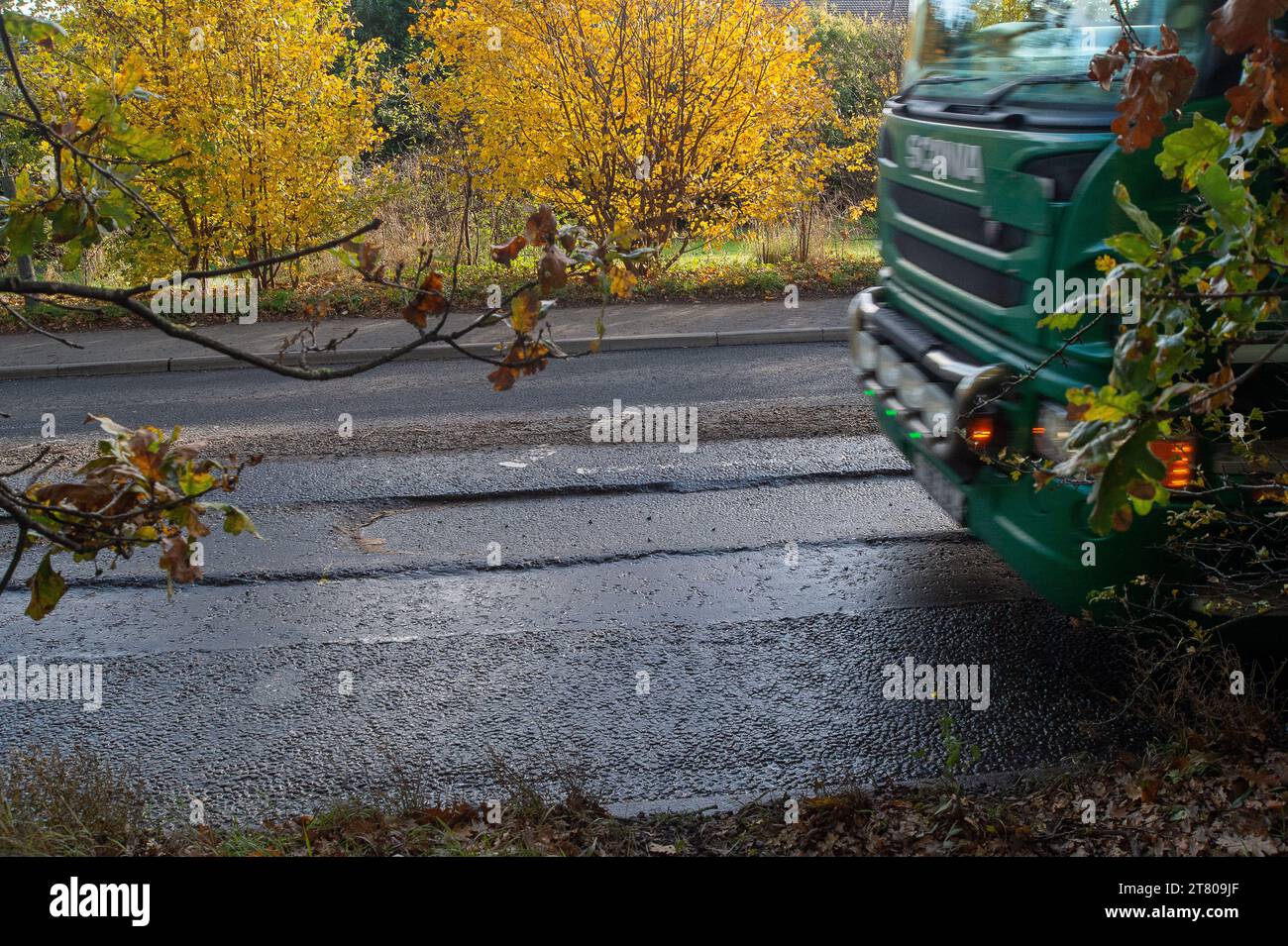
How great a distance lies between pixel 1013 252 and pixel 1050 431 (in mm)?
735

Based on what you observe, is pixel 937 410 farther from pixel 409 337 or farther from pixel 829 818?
pixel 409 337

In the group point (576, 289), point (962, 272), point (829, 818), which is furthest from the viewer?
point (576, 289)

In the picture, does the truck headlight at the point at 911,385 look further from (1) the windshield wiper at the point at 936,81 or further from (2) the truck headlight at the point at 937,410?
(1) the windshield wiper at the point at 936,81

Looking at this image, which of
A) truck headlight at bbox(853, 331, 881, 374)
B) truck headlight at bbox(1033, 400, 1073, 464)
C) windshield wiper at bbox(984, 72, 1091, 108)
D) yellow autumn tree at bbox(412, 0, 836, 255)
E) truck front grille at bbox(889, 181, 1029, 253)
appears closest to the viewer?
truck headlight at bbox(1033, 400, 1073, 464)

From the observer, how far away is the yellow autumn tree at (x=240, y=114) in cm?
1267

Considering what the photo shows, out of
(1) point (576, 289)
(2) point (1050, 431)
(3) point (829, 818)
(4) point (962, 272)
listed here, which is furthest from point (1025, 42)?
(1) point (576, 289)

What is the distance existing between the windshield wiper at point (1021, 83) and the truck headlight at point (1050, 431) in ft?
3.99

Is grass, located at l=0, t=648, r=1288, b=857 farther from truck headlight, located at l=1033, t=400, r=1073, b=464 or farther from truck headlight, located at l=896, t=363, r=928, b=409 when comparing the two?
truck headlight, located at l=896, t=363, r=928, b=409

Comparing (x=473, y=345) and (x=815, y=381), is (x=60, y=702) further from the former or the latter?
(x=473, y=345)

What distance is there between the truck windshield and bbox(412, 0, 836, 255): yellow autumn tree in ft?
24.2

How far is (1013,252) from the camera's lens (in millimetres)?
4379

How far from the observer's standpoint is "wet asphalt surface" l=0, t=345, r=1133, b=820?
4172 mm

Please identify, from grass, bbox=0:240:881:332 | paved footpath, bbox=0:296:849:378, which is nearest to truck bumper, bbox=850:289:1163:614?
paved footpath, bbox=0:296:849:378
